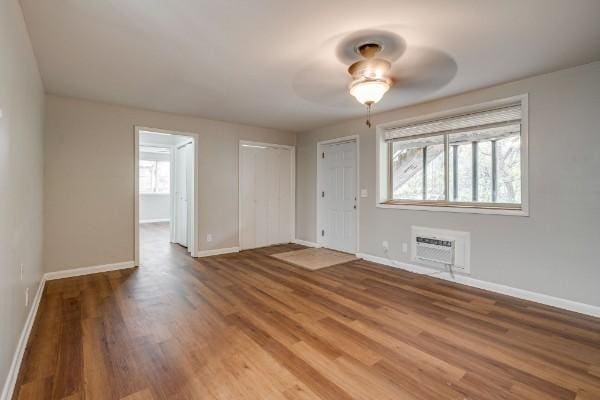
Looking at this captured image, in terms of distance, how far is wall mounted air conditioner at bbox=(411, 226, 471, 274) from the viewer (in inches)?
142

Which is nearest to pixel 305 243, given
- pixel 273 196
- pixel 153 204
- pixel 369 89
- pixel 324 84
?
pixel 273 196

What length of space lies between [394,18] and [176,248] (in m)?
5.37

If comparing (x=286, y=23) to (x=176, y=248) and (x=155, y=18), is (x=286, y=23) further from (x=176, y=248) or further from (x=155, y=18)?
(x=176, y=248)

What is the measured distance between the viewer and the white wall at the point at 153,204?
9.69m

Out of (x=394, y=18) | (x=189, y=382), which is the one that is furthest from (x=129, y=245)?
(x=394, y=18)

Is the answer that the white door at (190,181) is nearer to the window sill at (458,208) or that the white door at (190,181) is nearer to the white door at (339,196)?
the white door at (339,196)

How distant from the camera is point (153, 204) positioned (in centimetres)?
992

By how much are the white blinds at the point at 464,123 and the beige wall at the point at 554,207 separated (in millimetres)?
172

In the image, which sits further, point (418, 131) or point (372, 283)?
point (418, 131)

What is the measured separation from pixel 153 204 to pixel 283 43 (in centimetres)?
917

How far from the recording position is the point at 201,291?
3.30 metres

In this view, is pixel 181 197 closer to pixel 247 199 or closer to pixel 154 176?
pixel 247 199

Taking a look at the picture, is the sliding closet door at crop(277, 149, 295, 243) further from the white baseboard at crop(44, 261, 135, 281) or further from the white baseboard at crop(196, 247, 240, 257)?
the white baseboard at crop(44, 261, 135, 281)

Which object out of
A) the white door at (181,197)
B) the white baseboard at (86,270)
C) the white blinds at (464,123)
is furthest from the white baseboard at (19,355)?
the white blinds at (464,123)
